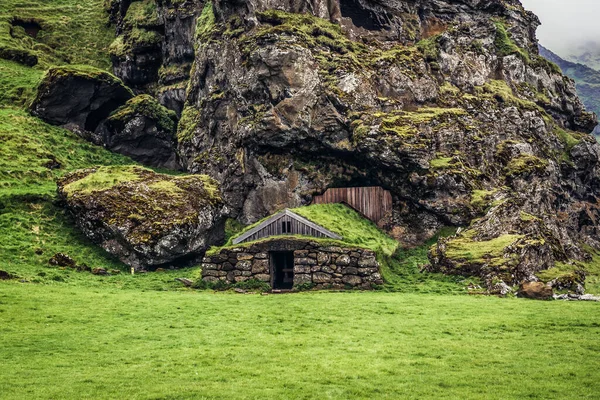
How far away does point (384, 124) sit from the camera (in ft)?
193

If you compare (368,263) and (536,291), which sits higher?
(368,263)

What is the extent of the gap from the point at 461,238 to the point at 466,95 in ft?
79.9

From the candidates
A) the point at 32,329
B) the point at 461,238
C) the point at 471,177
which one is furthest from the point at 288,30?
the point at 32,329

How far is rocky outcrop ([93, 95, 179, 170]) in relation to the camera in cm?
7388

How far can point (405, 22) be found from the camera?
76.9 meters

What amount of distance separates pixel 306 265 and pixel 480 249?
13.6 m

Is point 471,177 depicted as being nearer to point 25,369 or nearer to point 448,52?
point 448,52

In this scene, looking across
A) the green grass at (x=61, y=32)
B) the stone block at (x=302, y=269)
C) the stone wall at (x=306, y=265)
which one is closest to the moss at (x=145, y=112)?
the green grass at (x=61, y=32)

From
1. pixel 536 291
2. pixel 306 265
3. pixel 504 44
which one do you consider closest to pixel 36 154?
pixel 306 265

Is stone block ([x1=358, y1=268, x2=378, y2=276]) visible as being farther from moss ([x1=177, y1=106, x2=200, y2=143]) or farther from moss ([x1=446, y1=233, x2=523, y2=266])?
moss ([x1=177, y1=106, x2=200, y2=143])

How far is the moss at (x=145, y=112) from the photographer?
242ft

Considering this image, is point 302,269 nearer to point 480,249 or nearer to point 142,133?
point 480,249

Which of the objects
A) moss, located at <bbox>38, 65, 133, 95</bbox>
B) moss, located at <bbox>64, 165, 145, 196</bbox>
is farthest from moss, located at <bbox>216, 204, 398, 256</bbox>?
moss, located at <bbox>38, 65, 133, 95</bbox>

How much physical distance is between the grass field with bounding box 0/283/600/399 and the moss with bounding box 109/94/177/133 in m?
39.7
